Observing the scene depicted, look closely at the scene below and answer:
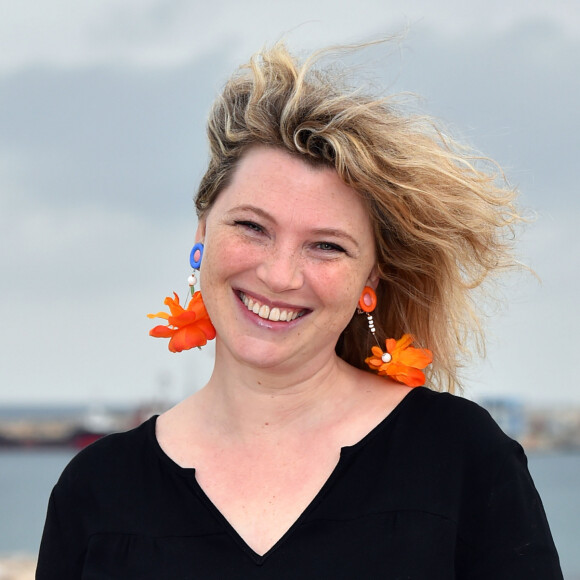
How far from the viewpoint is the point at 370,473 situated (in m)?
2.62

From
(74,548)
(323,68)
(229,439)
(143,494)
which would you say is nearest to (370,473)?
(229,439)

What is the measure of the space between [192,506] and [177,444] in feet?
0.75

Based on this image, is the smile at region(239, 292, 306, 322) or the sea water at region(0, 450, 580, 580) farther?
the sea water at region(0, 450, 580, 580)

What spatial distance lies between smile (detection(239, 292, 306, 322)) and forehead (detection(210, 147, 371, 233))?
218mm

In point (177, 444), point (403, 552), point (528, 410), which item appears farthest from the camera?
point (528, 410)

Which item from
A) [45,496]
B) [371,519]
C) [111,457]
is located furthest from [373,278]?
[45,496]

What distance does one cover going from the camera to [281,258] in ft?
8.36

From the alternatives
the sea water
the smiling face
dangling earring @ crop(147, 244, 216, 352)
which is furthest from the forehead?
the sea water

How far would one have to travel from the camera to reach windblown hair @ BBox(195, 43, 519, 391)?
2.64 meters

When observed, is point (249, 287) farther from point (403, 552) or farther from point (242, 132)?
point (403, 552)

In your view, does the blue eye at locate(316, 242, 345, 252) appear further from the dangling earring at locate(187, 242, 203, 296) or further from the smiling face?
the dangling earring at locate(187, 242, 203, 296)

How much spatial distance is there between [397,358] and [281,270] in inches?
20.8

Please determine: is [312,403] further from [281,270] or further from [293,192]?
[293,192]

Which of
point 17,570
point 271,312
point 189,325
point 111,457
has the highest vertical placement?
point 17,570
